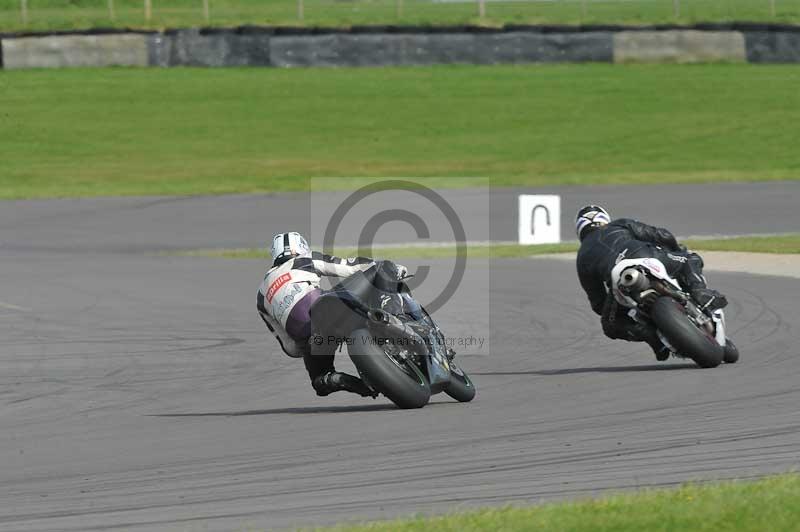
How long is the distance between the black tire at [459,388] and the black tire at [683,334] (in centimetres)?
170

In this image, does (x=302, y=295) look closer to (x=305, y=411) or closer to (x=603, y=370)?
(x=305, y=411)

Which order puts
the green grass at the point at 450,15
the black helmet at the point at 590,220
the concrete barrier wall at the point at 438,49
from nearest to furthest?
the black helmet at the point at 590,220
the concrete barrier wall at the point at 438,49
the green grass at the point at 450,15

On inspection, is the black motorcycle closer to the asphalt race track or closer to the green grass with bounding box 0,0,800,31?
the asphalt race track

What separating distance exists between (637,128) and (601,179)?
17.0ft

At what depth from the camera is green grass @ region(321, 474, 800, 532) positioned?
651 cm

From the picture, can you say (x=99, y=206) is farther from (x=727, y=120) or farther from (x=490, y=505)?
(x=490, y=505)

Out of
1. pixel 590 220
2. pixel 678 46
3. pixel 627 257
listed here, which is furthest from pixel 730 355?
A: pixel 678 46

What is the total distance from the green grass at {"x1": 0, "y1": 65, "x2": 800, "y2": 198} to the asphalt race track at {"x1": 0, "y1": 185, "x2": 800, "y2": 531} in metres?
12.7

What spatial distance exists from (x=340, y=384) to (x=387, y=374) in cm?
71

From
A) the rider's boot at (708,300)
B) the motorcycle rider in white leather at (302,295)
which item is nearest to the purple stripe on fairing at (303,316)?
the motorcycle rider in white leather at (302,295)

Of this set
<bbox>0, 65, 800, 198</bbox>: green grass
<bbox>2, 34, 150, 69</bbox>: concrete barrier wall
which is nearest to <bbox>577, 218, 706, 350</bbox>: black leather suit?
<bbox>0, 65, 800, 198</bbox>: green grass

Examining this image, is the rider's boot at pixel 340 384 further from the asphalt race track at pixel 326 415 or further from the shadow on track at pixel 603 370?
the shadow on track at pixel 603 370

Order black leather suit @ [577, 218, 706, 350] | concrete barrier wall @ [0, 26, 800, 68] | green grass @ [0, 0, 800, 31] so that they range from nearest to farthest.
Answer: black leather suit @ [577, 218, 706, 350] → concrete barrier wall @ [0, 26, 800, 68] → green grass @ [0, 0, 800, 31]

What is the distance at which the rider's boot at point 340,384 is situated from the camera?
405 inches
